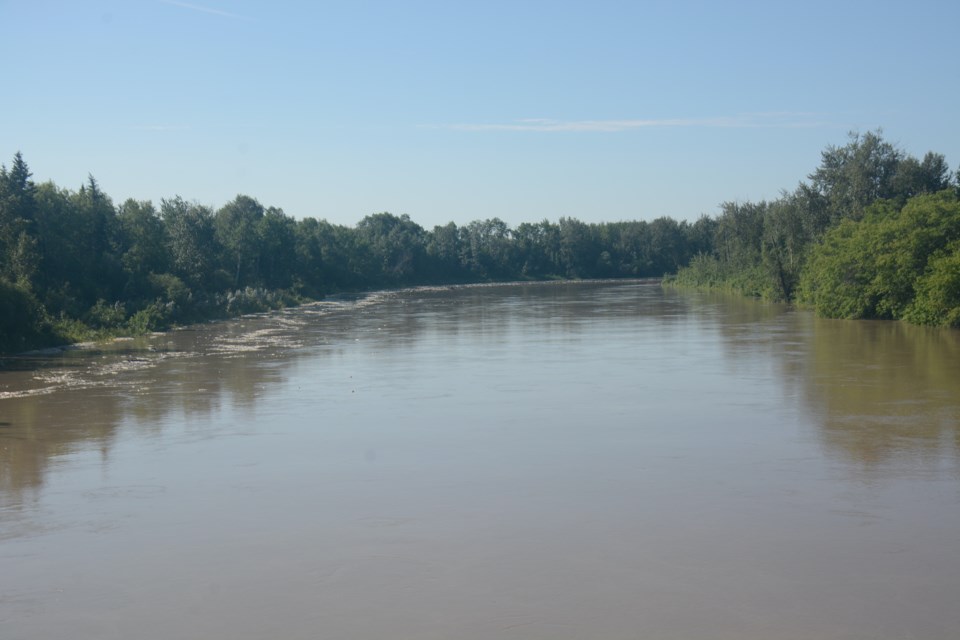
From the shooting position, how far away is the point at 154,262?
48.3 m

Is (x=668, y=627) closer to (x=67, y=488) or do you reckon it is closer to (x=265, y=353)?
(x=67, y=488)

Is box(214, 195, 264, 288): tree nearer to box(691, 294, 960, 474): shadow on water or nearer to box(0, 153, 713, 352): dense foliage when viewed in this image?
box(0, 153, 713, 352): dense foliage

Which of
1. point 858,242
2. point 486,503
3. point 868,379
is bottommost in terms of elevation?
point 486,503

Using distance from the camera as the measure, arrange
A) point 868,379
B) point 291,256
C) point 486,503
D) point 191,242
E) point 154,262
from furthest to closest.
Answer: point 291,256 → point 191,242 → point 154,262 → point 868,379 → point 486,503

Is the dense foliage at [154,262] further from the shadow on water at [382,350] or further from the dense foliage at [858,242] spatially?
the dense foliage at [858,242]

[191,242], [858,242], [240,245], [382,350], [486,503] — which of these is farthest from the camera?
[240,245]

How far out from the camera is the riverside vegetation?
35719 millimetres

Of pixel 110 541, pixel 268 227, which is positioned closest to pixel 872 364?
pixel 110 541

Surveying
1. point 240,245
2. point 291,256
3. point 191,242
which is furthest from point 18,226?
point 291,256

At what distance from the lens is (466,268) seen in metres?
126

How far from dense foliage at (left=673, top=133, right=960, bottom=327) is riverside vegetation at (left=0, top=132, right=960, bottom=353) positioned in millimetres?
79

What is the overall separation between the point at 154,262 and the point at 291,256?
28.3 m

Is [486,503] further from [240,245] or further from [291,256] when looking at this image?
[291,256]

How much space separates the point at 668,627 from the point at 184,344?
29.9 metres
